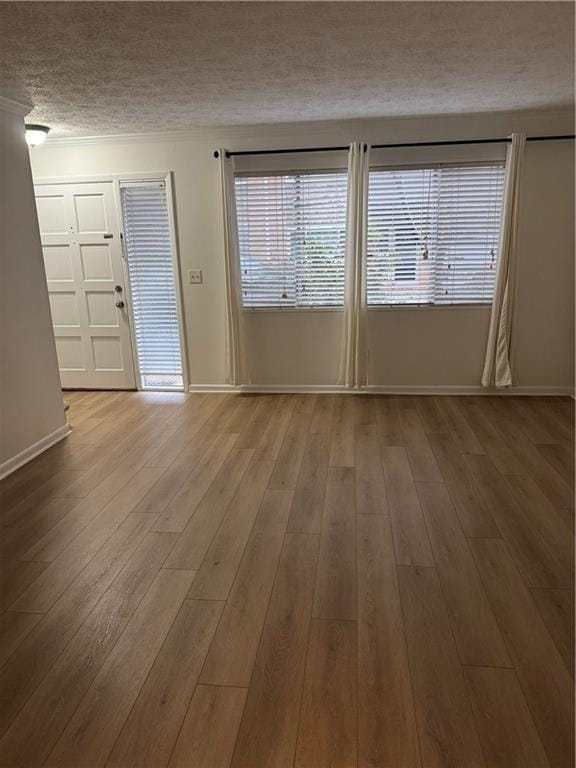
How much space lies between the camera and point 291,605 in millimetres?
1984

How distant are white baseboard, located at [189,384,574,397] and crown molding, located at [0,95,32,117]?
8.98 feet

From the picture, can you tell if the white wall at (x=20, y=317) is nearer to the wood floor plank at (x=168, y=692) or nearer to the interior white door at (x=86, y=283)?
the interior white door at (x=86, y=283)

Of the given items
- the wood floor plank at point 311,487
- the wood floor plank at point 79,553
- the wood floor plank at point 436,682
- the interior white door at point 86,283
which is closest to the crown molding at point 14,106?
the interior white door at point 86,283

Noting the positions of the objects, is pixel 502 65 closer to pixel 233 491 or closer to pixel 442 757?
pixel 233 491

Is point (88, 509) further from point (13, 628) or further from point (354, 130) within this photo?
point (354, 130)

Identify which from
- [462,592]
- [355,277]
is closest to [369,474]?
[462,592]

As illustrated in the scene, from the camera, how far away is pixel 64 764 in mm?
1380

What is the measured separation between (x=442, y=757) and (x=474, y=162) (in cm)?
440

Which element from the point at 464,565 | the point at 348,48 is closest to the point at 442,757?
the point at 464,565

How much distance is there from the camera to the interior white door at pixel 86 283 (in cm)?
484

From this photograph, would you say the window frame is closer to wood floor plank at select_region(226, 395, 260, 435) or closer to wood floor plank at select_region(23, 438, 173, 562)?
wood floor plank at select_region(226, 395, 260, 435)

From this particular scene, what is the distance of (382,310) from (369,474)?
81.5 inches

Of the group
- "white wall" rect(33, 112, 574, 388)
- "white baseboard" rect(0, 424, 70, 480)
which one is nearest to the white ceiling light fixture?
"white wall" rect(33, 112, 574, 388)

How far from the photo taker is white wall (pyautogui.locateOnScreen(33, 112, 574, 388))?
4301 millimetres
